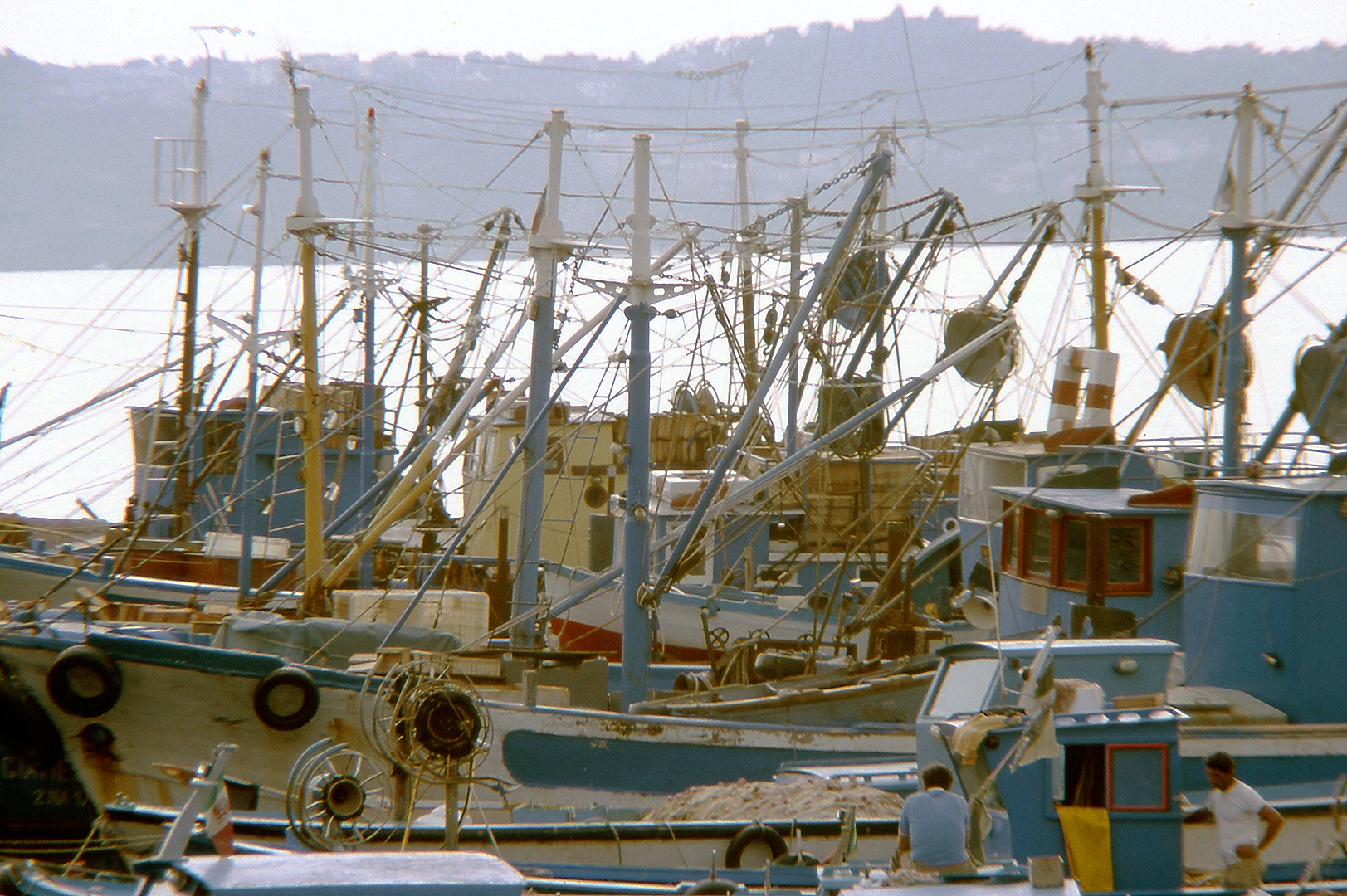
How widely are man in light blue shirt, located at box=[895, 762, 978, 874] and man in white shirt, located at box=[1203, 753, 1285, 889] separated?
6.04 ft

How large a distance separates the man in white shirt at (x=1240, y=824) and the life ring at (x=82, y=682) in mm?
9310

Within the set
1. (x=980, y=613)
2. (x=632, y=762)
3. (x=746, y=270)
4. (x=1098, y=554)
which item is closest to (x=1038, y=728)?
(x=1098, y=554)

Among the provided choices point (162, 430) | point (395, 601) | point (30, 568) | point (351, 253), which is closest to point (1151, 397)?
point (395, 601)

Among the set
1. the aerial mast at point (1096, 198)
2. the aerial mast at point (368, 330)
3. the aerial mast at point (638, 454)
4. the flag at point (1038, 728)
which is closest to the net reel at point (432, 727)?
the flag at point (1038, 728)

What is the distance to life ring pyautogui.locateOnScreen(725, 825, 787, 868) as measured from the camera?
980 cm

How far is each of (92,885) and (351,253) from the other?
15.5m

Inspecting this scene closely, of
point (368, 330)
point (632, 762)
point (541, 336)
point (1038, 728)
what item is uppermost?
point (368, 330)

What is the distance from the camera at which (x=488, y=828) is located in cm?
979

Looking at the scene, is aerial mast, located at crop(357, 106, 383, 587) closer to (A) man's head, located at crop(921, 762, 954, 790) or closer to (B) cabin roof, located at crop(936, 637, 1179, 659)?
(B) cabin roof, located at crop(936, 637, 1179, 659)

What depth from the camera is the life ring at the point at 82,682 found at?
11.6 meters

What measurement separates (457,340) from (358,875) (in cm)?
1921

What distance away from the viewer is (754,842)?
984 centimetres

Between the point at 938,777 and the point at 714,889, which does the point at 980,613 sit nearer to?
the point at 938,777

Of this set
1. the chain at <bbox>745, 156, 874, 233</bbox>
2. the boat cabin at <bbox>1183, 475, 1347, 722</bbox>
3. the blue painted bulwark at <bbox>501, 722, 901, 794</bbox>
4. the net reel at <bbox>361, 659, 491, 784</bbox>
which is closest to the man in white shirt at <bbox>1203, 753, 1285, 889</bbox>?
the boat cabin at <bbox>1183, 475, 1347, 722</bbox>
